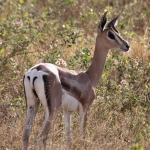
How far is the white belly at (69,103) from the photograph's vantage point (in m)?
6.16

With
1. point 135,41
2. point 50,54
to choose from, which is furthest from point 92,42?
point 50,54

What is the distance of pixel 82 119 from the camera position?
6.42 metres

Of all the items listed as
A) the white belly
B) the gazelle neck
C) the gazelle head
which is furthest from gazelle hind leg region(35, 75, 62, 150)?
the gazelle head

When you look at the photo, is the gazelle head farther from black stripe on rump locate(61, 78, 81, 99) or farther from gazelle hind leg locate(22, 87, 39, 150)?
gazelle hind leg locate(22, 87, 39, 150)

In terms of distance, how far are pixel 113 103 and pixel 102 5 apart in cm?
559

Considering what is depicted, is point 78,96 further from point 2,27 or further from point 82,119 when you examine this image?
point 2,27

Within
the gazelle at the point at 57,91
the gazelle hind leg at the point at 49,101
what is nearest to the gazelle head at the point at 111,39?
the gazelle at the point at 57,91

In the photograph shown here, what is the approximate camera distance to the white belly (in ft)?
20.2

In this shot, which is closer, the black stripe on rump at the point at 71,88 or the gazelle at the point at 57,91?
the gazelle at the point at 57,91

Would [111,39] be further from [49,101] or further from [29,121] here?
[29,121]

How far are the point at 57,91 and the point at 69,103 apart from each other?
1.06 feet

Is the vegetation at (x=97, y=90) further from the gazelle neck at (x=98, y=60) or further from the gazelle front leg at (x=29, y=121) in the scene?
the gazelle neck at (x=98, y=60)

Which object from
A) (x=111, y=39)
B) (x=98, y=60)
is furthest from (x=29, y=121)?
(x=111, y=39)

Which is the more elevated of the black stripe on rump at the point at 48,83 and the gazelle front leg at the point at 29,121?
the black stripe on rump at the point at 48,83
